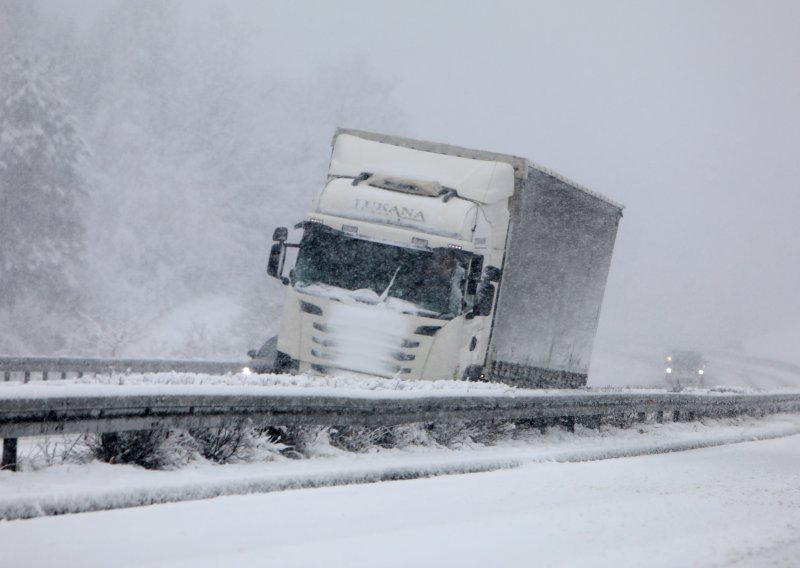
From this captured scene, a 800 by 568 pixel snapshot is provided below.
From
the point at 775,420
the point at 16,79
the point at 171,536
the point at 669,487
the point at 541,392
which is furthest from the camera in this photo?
the point at 16,79

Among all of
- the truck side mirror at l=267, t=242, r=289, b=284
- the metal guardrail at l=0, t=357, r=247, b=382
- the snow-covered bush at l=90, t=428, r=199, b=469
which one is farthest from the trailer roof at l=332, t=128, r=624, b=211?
the snow-covered bush at l=90, t=428, r=199, b=469

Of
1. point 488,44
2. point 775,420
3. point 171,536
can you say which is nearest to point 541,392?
point 171,536

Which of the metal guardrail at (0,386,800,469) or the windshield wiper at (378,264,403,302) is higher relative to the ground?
the windshield wiper at (378,264,403,302)

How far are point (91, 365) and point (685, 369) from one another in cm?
3562

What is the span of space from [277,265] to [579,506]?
6528mm

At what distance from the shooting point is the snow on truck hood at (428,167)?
13984 mm

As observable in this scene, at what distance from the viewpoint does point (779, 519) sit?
8.40m

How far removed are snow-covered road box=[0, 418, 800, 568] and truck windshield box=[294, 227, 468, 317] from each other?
374 cm

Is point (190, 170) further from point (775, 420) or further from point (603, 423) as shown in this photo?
point (603, 423)

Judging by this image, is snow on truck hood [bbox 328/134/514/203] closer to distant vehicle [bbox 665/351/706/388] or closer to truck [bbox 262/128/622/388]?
truck [bbox 262/128/622/388]

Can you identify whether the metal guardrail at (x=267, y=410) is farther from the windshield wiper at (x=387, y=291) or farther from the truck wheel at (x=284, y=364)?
the truck wheel at (x=284, y=364)

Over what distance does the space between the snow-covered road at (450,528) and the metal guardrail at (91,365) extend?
697 centimetres

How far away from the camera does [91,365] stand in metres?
15.7

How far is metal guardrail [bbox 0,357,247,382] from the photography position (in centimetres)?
1493
